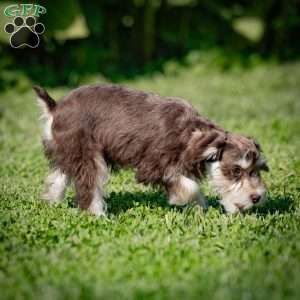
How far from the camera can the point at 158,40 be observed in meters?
20.6

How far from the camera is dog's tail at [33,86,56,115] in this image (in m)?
6.69

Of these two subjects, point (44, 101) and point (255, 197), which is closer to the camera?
point (255, 197)

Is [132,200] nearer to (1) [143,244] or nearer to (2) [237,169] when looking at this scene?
(2) [237,169]

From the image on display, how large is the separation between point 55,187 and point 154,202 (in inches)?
44.1

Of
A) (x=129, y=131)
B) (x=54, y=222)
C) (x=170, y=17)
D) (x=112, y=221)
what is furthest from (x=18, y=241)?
(x=170, y=17)

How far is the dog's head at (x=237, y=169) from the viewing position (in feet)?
20.9

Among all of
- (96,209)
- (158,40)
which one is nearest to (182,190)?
(96,209)

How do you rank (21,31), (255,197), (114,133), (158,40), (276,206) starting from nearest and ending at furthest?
(255,197) < (114,133) < (276,206) < (21,31) < (158,40)

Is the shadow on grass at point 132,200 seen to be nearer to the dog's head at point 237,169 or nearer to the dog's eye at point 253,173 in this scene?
the dog's head at point 237,169

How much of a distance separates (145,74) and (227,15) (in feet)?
10.9

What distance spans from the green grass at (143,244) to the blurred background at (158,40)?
8288mm

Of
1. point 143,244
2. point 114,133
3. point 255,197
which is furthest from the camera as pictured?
point 114,133

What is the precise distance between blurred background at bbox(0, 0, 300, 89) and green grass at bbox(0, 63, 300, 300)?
27.2ft

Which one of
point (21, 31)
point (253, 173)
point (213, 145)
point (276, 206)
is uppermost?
point (213, 145)
